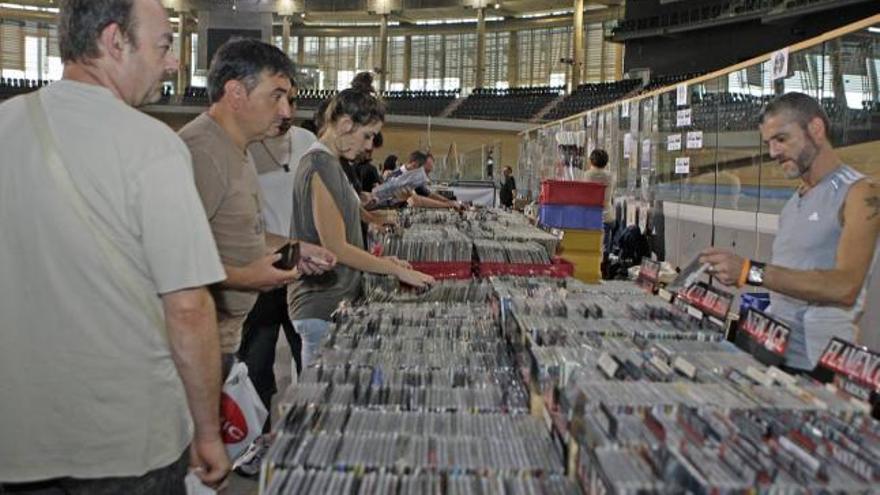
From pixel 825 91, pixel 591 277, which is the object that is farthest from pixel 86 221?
pixel 825 91

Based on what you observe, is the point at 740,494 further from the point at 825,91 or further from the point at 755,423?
the point at 825,91

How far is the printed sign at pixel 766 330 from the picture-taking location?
1.73m

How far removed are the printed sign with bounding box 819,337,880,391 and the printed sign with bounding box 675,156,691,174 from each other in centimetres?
492

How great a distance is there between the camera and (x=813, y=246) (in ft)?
8.02

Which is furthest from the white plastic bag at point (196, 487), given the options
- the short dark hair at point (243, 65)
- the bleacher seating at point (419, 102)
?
the bleacher seating at point (419, 102)

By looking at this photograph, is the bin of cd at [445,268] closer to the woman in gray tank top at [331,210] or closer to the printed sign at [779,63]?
the woman in gray tank top at [331,210]

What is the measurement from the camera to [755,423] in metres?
1.19

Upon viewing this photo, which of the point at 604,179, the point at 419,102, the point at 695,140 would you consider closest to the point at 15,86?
the point at 419,102

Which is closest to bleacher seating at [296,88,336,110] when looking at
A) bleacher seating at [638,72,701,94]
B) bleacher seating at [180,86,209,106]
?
bleacher seating at [180,86,209,106]

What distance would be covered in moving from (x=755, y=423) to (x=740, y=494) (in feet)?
0.78

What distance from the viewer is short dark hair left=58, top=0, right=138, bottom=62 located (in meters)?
1.45

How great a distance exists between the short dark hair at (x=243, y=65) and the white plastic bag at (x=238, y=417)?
89 cm

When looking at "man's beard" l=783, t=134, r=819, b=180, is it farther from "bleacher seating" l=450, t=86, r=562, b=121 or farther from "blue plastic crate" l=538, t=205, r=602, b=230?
"bleacher seating" l=450, t=86, r=562, b=121

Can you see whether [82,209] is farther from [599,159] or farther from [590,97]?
[590,97]
